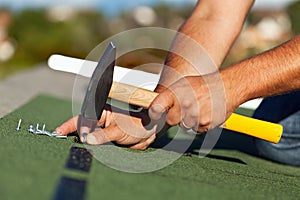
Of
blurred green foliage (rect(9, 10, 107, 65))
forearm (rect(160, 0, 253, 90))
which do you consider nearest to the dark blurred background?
blurred green foliage (rect(9, 10, 107, 65))

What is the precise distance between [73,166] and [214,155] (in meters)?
1.29

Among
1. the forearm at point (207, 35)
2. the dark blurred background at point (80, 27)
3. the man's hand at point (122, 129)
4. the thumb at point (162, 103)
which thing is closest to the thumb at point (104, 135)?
the man's hand at point (122, 129)

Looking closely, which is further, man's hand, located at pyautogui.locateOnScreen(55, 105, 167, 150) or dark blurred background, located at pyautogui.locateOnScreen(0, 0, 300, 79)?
dark blurred background, located at pyautogui.locateOnScreen(0, 0, 300, 79)

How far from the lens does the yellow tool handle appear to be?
2.48m

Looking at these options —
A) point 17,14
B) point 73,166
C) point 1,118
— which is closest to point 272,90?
point 73,166

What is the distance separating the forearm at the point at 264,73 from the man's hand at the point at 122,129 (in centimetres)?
43

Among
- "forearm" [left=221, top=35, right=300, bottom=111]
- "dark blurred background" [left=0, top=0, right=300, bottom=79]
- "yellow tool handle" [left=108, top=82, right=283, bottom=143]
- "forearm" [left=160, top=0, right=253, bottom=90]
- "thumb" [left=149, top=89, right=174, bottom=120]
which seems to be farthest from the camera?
"dark blurred background" [left=0, top=0, right=300, bottom=79]

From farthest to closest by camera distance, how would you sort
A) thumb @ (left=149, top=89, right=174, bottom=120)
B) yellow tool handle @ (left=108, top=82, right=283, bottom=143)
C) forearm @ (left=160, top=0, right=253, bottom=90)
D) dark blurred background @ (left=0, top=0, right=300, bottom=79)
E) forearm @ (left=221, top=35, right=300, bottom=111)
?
dark blurred background @ (left=0, top=0, right=300, bottom=79) < forearm @ (left=160, top=0, right=253, bottom=90) < yellow tool handle @ (left=108, top=82, right=283, bottom=143) < forearm @ (left=221, top=35, right=300, bottom=111) < thumb @ (left=149, top=89, right=174, bottom=120)

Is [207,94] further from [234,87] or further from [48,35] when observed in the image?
[48,35]

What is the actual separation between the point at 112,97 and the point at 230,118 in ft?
1.93

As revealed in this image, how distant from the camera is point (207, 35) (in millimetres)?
3092

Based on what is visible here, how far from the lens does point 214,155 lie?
3113mm

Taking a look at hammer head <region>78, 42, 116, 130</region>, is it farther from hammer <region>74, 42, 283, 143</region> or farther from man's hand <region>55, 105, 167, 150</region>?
man's hand <region>55, 105, 167, 150</region>

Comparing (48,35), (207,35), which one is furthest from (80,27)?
(207,35)
